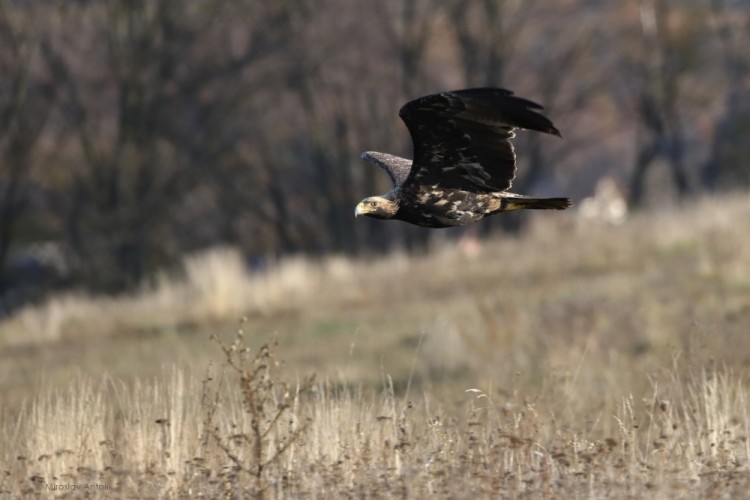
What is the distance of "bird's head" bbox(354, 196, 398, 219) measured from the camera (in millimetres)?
8602

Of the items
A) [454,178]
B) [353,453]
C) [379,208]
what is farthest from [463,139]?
[353,453]

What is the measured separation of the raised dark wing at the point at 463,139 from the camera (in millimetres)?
7699

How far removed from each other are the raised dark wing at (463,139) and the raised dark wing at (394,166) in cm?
36

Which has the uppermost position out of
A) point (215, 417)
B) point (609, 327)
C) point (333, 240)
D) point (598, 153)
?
point (598, 153)

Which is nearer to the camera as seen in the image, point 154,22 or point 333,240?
point 154,22

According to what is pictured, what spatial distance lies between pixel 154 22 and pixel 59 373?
11598 millimetres

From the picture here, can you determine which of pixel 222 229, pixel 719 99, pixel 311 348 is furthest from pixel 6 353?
pixel 719 99

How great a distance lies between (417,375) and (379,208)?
5.49 meters

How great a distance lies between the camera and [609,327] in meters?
14.5

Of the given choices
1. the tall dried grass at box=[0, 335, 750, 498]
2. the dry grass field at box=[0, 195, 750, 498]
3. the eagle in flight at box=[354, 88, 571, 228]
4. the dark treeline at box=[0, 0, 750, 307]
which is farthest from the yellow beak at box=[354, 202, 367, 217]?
the dark treeline at box=[0, 0, 750, 307]

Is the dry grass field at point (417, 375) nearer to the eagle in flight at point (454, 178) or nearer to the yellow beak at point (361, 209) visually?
the yellow beak at point (361, 209)

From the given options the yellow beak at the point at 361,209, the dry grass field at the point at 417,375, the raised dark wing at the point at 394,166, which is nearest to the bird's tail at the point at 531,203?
the raised dark wing at the point at 394,166

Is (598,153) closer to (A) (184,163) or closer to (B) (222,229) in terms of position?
(B) (222,229)

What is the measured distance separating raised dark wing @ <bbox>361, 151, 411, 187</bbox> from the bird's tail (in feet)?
2.13
